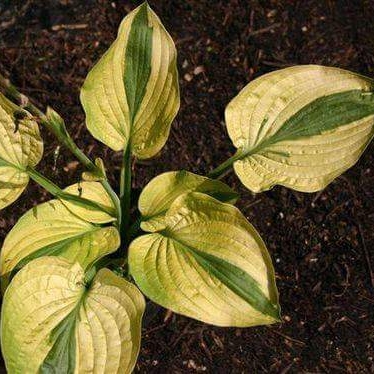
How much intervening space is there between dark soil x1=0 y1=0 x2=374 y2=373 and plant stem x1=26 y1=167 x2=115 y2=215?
0.36 meters

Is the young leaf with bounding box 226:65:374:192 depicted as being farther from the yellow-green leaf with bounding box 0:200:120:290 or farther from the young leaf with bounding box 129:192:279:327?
the yellow-green leaf with bounding box 0:200:120:290

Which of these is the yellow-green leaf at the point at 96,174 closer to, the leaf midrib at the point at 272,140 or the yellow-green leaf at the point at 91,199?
the yellow-green leaf at the point at 91,199

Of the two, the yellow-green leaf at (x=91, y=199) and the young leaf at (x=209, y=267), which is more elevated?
the yellow-green leaf at (x=91, y=199)

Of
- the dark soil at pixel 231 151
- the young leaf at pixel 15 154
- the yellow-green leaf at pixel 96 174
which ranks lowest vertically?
the dark soil at pixel 231 151

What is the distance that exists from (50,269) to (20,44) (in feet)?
3.43

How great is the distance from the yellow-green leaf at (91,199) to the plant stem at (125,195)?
0.04 meters

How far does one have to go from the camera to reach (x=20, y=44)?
1966mm

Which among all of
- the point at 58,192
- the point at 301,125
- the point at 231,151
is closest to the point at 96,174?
the point at 58,192

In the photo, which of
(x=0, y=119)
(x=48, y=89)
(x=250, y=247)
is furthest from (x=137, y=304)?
(x=48, y=89)

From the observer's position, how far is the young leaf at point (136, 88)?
4.12 feet

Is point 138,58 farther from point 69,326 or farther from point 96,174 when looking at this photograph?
point 69,326

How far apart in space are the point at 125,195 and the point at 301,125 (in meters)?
0.45

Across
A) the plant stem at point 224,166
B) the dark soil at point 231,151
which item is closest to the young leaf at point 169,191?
the plant stem at point 224,166

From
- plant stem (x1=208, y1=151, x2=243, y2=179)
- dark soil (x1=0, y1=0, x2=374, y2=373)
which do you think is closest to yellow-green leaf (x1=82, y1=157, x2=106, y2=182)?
plant stem (x1=208, y1=151, x2=243, y2=179)
